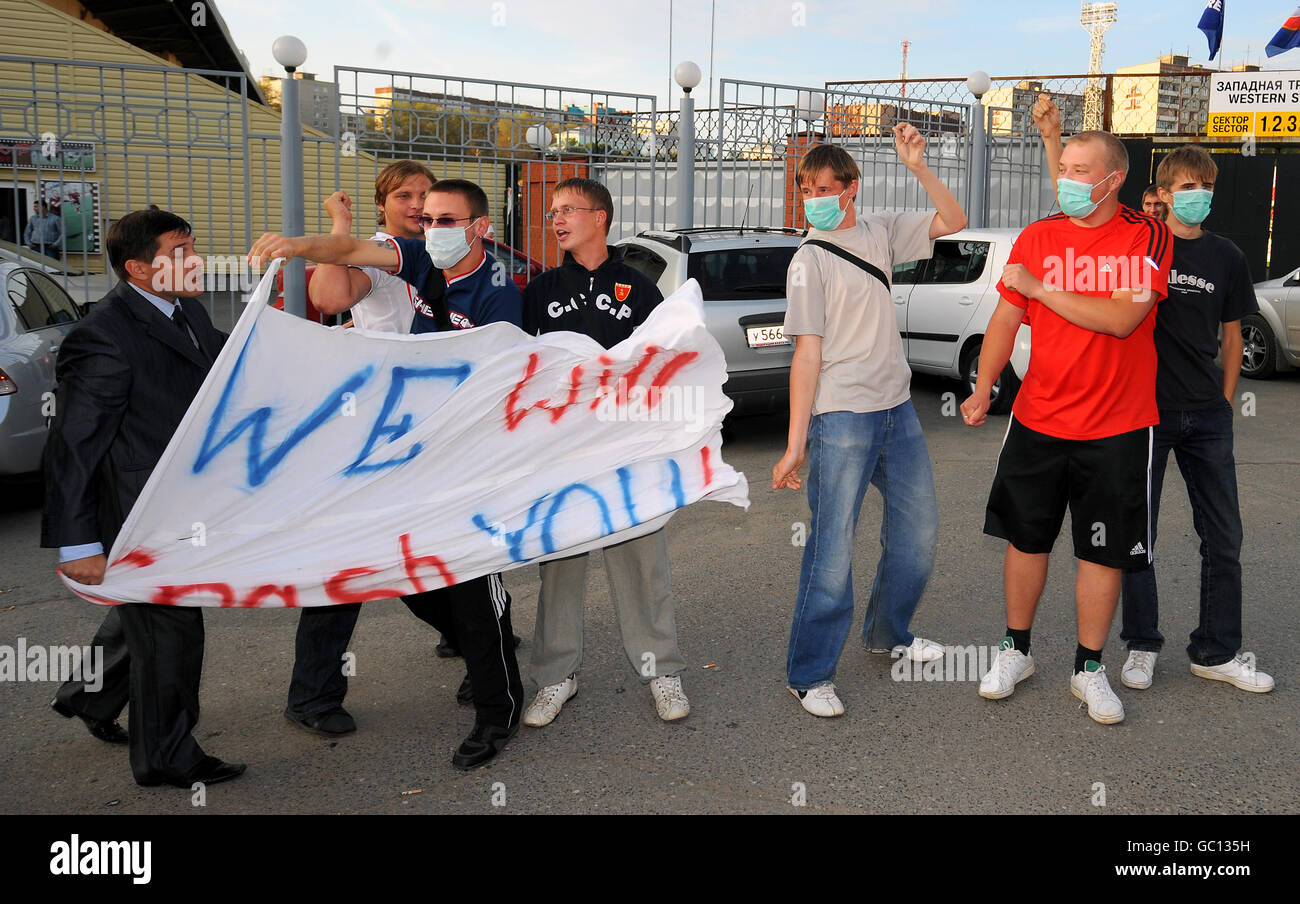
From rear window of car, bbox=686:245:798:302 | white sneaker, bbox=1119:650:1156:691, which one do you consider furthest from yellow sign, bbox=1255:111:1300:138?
white sneaker, bbox=1119:650:1156:691

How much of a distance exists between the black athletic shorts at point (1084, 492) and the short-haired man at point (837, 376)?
0.46 metres

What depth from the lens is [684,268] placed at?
30.1ft

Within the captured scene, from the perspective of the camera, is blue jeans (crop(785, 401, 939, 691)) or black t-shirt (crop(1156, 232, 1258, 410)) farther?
black t-shirt (crop(1156, 232, 1258, 410))

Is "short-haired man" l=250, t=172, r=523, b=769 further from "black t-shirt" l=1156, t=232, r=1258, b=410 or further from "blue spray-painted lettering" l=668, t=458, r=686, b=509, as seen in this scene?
"black t-shirt" l=1156, t=232, r=1258, b=410

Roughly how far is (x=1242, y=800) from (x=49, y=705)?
4.35 meters

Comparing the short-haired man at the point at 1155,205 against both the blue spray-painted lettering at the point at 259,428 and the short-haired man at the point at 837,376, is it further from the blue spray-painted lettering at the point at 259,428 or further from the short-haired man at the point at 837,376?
the blue spray-painted lettering at the point at 259,428

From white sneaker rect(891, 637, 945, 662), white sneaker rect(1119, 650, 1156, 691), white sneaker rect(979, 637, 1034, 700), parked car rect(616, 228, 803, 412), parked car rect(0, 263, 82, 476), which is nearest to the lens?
white sneaker rect(979, 637, 1034, 700)

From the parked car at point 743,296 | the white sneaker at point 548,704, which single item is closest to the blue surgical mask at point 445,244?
the white sneaker at point 548,704

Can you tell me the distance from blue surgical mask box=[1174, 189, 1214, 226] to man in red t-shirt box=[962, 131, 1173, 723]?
539 millimetres

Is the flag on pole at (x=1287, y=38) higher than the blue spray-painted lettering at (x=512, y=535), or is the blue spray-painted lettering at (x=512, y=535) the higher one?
the flag on pole at (x=1287, y=38)

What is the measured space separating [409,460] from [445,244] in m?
0.81

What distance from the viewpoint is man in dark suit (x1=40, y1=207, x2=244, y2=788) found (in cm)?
357

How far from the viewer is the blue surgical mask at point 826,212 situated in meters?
4.36

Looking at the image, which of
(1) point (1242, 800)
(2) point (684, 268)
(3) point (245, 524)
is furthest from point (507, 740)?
(2) point (684, 268)
